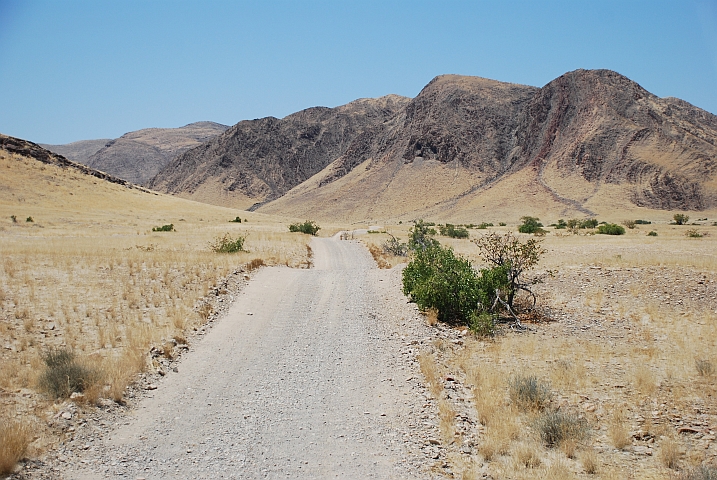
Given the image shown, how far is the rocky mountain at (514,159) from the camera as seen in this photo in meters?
93.7

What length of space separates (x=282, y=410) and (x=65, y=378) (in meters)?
3.29

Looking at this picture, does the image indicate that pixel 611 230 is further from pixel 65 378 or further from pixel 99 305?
pixel 65 378

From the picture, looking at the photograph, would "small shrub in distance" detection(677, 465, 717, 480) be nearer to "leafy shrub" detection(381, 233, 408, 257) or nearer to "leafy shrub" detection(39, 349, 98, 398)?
"leafy shrub" detection(39, 349, 98, 398)

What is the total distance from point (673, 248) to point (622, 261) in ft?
31.3

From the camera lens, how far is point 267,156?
7367 inches

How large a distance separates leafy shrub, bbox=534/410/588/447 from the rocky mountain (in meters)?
87.1

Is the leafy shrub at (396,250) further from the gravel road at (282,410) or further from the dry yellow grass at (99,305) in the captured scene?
the gravel road at (282,410)

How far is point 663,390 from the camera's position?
330 inches

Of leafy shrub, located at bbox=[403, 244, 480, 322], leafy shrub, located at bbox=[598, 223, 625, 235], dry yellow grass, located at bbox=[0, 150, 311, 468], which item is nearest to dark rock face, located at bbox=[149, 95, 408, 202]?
leafy shrub, located at bbox=[598, 223, 625, 235]

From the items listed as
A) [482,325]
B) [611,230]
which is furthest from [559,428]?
[611,230]

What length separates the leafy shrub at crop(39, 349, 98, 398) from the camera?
24.1ft

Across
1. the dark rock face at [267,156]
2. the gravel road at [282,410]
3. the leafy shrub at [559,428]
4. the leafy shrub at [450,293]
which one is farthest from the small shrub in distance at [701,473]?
the dark rock face at [267,156]

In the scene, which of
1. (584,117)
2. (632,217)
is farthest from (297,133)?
(632,217)

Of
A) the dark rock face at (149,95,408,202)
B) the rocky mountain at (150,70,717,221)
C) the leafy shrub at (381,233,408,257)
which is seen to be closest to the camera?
the leafy shrub at (381,233,408,257)
